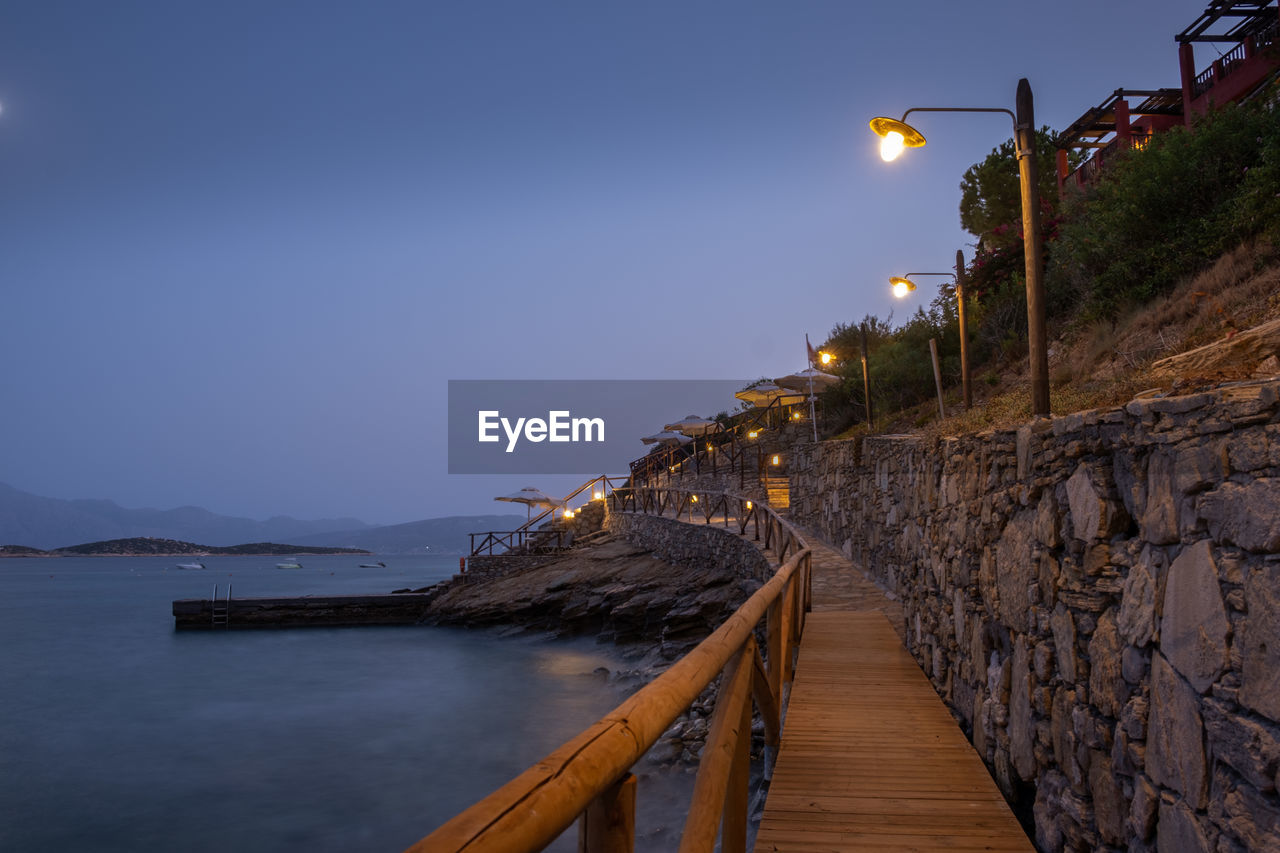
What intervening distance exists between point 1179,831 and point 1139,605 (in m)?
0.67

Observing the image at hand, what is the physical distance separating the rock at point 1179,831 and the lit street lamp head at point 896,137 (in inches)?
201

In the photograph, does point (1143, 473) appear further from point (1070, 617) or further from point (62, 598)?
point (62, 598)

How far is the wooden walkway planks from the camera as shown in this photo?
3371 millimetres

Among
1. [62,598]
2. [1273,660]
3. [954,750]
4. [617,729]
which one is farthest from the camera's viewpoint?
[62,598]

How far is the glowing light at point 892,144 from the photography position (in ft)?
20.5

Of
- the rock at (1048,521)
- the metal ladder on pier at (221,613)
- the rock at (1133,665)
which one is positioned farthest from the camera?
the metal ladder on pier at (221,613)

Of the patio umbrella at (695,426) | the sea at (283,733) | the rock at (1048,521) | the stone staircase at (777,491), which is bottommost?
the sea at (283,733)

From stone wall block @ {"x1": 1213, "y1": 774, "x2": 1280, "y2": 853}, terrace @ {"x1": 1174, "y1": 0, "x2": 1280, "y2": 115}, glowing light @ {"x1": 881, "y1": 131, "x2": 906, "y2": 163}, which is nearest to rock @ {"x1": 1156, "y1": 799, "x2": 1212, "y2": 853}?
stone wall block @ {"x1": 1213, "y1": 774, "x2": 1280, "y2": 853}

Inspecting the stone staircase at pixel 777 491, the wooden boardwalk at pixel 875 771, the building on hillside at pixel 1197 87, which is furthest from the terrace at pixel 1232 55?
the wooden boardwalk at pixel 875 771

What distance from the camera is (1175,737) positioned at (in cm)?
233

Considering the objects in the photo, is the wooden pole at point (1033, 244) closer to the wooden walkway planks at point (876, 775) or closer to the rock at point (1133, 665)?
the wooden walkway planks at point (876, 775)

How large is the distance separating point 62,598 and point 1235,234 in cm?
6068

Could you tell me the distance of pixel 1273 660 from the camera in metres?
1.92

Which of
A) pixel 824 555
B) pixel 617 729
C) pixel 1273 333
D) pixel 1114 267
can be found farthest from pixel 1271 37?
pixel 617 729
